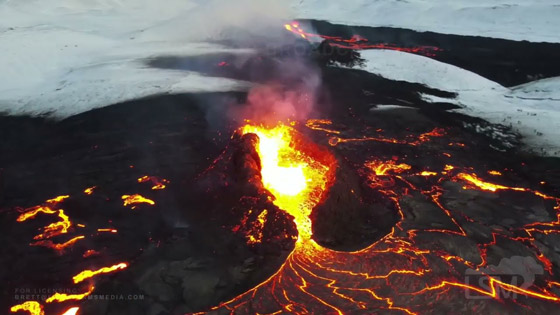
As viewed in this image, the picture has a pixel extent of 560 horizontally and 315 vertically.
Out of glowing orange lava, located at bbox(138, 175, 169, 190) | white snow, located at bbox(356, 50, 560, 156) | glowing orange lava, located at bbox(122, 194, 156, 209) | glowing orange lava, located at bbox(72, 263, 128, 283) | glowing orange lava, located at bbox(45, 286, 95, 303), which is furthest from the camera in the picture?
white snow, located at bbox(356, 50, 560, 156)

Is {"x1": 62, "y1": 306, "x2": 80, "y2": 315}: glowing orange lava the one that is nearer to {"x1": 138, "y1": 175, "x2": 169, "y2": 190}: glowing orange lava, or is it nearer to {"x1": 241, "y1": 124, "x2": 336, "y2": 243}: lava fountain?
{"x1": 138, "y1": 175, "x2": 169, "y2": 190}: glowing orange lava

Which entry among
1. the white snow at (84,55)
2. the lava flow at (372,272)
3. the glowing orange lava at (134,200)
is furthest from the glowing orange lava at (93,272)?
the white snow at (84,55)

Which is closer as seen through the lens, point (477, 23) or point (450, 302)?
point (450, 302)

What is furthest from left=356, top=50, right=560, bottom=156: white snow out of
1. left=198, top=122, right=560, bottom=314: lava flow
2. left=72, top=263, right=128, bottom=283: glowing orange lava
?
left=72, top=263, right=128, bottom=283: glowing orange lava

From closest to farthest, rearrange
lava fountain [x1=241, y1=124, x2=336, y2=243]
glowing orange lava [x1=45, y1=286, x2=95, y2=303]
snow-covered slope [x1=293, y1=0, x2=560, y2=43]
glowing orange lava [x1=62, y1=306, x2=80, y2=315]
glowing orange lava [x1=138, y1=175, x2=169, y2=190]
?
1. glowing orange lava [x1=62, y1=306, x2=80, y2=315]
2. glowing orange lava [x1=45, y1=286, x2=95, y2=303]
3. lava fountain [x1=241, y1=124, x2=336, y2=243]
4. glowing orange lava [x1=138, y1=175, x2=169, y2=190]
5. snow-covered slope [x1=293, y1=0, x2=560, y2=43]

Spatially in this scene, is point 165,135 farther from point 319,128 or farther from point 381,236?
point 381,236

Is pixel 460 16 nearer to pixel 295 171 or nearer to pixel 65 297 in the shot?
pixel 295 171

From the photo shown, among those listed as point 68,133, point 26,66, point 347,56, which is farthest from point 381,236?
point 26,66

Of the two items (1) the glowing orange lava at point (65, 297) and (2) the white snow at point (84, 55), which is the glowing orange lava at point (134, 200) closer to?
(1) the glowing orange lava at point (65, 297)
